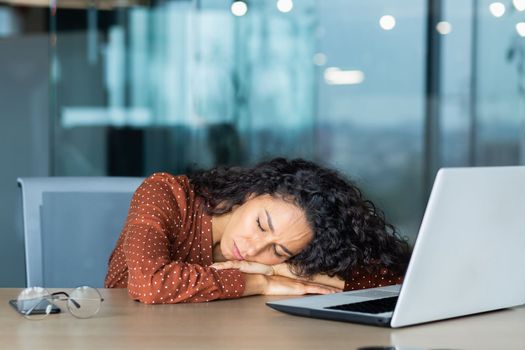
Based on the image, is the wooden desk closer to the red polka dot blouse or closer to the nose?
the red polka dot blouse

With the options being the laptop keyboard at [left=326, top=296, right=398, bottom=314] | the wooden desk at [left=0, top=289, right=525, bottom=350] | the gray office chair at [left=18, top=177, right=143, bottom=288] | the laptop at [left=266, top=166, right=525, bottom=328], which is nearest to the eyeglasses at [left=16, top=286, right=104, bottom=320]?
the wooden desk at [left=0, top=289, right=525, bottom=350]

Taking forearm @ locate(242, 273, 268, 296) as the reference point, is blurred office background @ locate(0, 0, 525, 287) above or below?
above

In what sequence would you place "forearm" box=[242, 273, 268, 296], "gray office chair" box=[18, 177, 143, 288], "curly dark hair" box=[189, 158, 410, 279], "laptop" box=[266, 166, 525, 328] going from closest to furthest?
1. "laptop" box=[266, 166, 525, 328]
2. "forearm" box=[242, 273, 268, 296]
3. "curly dark hair" box=[189, 158, 410, 279]
4. "gray office chair" box=[18, 177, 143, 288]

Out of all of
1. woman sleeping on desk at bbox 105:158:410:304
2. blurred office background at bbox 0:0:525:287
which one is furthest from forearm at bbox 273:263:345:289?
blurred office background at bbox 0:0:525:287

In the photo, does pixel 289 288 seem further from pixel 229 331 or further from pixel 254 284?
pixel 229 331

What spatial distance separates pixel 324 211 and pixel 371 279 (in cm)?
20

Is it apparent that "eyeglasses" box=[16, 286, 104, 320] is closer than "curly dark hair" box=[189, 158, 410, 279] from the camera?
Yes

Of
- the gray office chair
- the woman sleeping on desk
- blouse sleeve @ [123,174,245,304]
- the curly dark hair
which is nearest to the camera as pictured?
blouse sleeve @ [123,174,245,304]

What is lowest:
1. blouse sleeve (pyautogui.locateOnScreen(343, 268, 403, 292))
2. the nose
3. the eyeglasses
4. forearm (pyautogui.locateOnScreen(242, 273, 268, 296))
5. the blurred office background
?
blouse sleeve (pyautogui.locateOnScreen(343, 268, 403, 292))

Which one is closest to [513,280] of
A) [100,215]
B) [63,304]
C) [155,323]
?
[155,323]

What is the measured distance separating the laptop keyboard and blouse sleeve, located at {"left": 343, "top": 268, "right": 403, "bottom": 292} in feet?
1.30

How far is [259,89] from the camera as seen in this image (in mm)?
5266

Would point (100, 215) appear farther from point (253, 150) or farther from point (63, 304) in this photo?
point (253, 150)

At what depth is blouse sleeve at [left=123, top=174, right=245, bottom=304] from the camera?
1894mm
